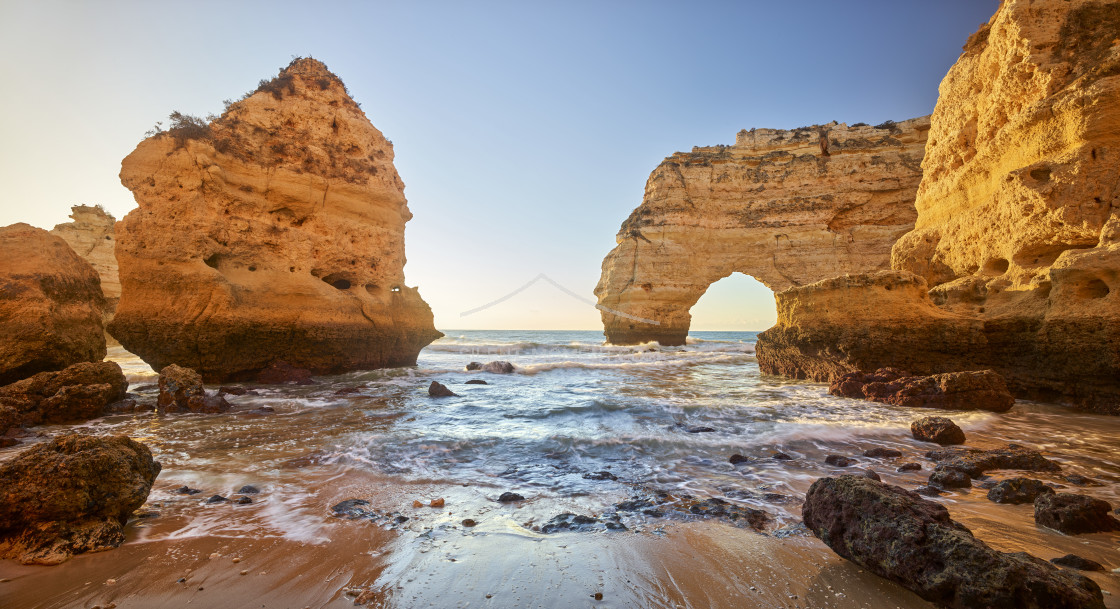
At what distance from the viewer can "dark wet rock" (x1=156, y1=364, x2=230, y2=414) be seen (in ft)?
20.2

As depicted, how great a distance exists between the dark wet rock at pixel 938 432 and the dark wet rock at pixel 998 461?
0.67 metres

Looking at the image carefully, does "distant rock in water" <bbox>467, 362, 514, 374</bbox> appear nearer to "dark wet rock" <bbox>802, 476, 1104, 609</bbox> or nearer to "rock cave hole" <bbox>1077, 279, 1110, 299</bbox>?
"dark wet rock" <bbox>802, 476, 1104, 609</bbox>

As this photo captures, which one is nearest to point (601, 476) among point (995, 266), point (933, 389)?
point (933, 389)

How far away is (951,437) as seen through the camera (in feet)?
14.5

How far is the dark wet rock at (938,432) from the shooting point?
4.43 m

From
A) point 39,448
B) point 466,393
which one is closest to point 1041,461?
point 39,448

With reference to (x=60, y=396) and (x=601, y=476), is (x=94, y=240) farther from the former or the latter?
(x=601, y=476)

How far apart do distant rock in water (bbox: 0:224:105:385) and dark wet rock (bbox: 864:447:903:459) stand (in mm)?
10357

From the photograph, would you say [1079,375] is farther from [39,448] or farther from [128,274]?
[128,274]

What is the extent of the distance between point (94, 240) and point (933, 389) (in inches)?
1273

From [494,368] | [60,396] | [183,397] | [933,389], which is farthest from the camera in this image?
[494,368]

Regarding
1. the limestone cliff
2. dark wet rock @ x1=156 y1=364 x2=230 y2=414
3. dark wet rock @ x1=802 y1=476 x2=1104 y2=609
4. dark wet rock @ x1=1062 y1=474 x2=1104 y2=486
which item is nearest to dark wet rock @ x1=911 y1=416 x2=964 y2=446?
dark wet rock @ x1=1062 y1=474 x2=1104 y2=486

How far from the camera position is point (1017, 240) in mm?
7305

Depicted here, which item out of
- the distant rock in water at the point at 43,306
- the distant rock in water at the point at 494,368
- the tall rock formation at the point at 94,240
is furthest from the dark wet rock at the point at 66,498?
the tall rock formation at the point at 94,240
